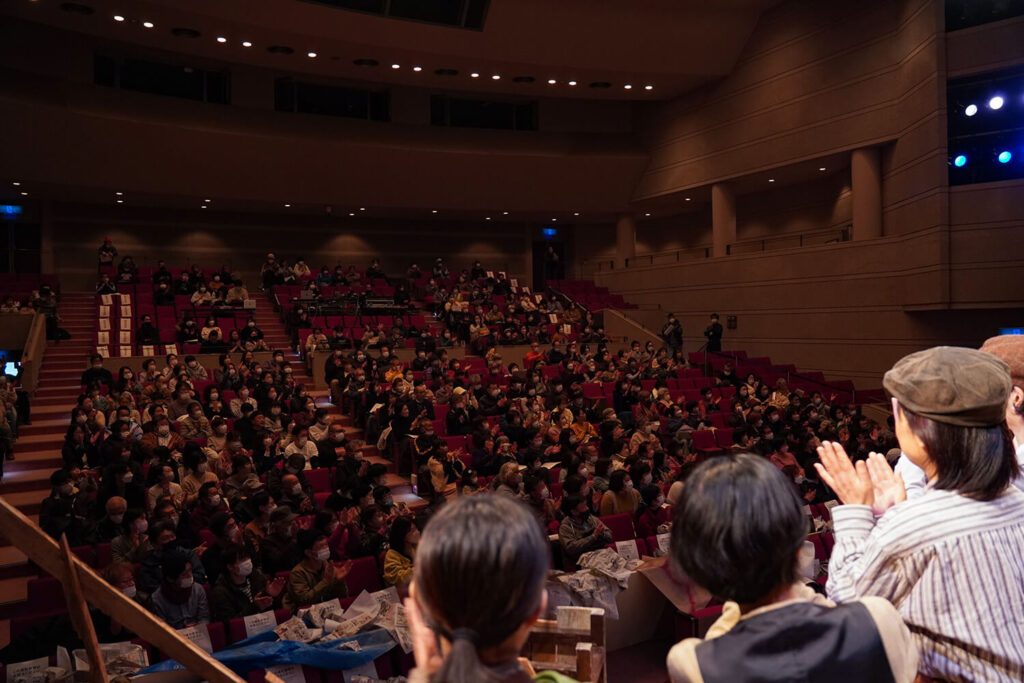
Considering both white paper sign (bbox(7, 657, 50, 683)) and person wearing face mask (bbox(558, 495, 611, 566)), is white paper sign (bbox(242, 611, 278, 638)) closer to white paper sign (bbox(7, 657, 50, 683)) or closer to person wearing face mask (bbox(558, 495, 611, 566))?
white paper sign (bbox(7, 657, 50, 683))

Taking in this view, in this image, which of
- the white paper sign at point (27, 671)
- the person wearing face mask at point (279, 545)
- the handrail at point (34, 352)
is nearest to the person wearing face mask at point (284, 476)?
the person wearing face mask at point (279, 545)

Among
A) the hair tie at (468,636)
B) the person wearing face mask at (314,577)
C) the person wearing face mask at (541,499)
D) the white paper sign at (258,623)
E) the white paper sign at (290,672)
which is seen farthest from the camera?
the person wearing face mask at (541,499)

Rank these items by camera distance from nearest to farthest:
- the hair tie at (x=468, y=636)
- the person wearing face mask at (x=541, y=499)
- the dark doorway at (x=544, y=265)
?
the hair tie at (x=468, y=636) → the person wearing face mask at (x=541, y=499) → the dark doorway at (x=544, y=265)

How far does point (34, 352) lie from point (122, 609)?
38.9 feet

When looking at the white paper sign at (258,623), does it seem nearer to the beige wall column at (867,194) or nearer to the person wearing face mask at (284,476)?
the person wearing face mask at (284,476)

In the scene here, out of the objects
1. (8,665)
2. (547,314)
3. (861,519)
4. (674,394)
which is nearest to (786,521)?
(861,519)

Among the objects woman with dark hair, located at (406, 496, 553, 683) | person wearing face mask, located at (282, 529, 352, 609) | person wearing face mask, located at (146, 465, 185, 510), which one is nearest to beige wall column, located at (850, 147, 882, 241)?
person wearing face mask, located at (282, 529, 352, 609)

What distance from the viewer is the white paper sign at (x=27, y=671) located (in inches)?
143

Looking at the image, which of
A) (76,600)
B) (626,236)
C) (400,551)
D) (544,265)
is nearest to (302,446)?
(400,551)

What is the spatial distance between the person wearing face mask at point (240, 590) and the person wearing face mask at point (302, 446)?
11.1ft

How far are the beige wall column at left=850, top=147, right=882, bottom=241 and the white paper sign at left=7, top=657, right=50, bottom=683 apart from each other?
14.5 meters

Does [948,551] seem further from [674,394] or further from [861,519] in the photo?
[674,394]

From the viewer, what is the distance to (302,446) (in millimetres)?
8625

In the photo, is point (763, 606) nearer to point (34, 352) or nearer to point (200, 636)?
point (200, 636)
